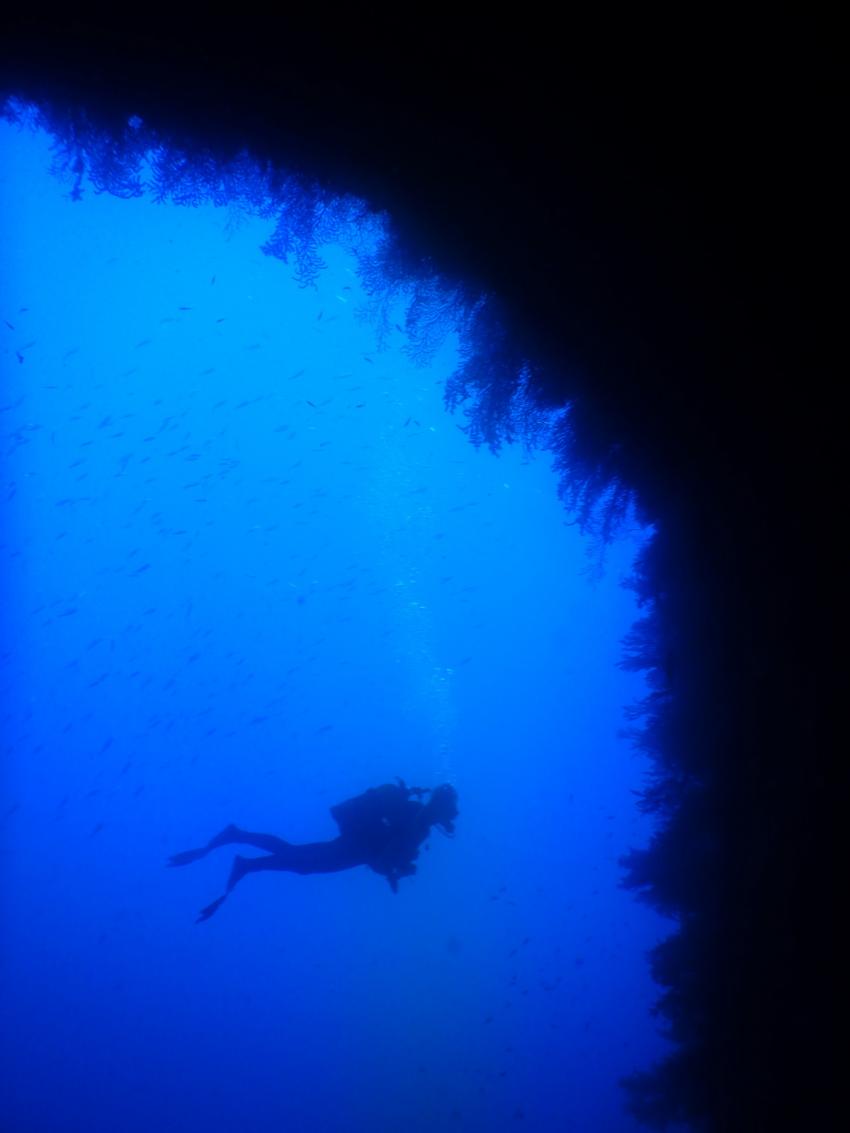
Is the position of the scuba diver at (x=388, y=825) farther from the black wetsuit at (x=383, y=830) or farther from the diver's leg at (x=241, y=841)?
the diver's leg at (x=241, y=841)

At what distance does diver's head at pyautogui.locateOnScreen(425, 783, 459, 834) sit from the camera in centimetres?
900

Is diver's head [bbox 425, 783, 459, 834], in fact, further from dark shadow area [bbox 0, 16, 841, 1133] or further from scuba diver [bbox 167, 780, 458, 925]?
dark shadow area [bbox 0, 16, 841, 1133]

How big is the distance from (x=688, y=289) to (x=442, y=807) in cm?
748

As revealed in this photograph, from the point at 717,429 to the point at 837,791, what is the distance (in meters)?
1.76

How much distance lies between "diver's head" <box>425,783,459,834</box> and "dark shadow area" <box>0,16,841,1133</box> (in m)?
5.28

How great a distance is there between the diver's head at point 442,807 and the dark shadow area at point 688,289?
5284mm

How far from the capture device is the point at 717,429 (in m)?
3.40

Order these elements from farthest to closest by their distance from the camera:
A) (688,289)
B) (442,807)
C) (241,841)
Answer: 1. (241,841)
2. (442,807)
3. (688,289)

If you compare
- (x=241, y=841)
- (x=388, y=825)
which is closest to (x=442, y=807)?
(x=388, y=825)

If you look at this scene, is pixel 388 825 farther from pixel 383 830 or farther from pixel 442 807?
pixel 442 807

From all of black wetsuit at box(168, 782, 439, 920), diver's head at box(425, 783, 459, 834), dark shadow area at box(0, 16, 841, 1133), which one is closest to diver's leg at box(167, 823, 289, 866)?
black wetsuit at box(168, 782, 439, 920)

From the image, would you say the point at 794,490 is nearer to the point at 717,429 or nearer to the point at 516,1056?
the point at 717,429

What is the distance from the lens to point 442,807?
907 cm

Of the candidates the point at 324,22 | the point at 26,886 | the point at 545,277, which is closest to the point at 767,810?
the point at 545,277
